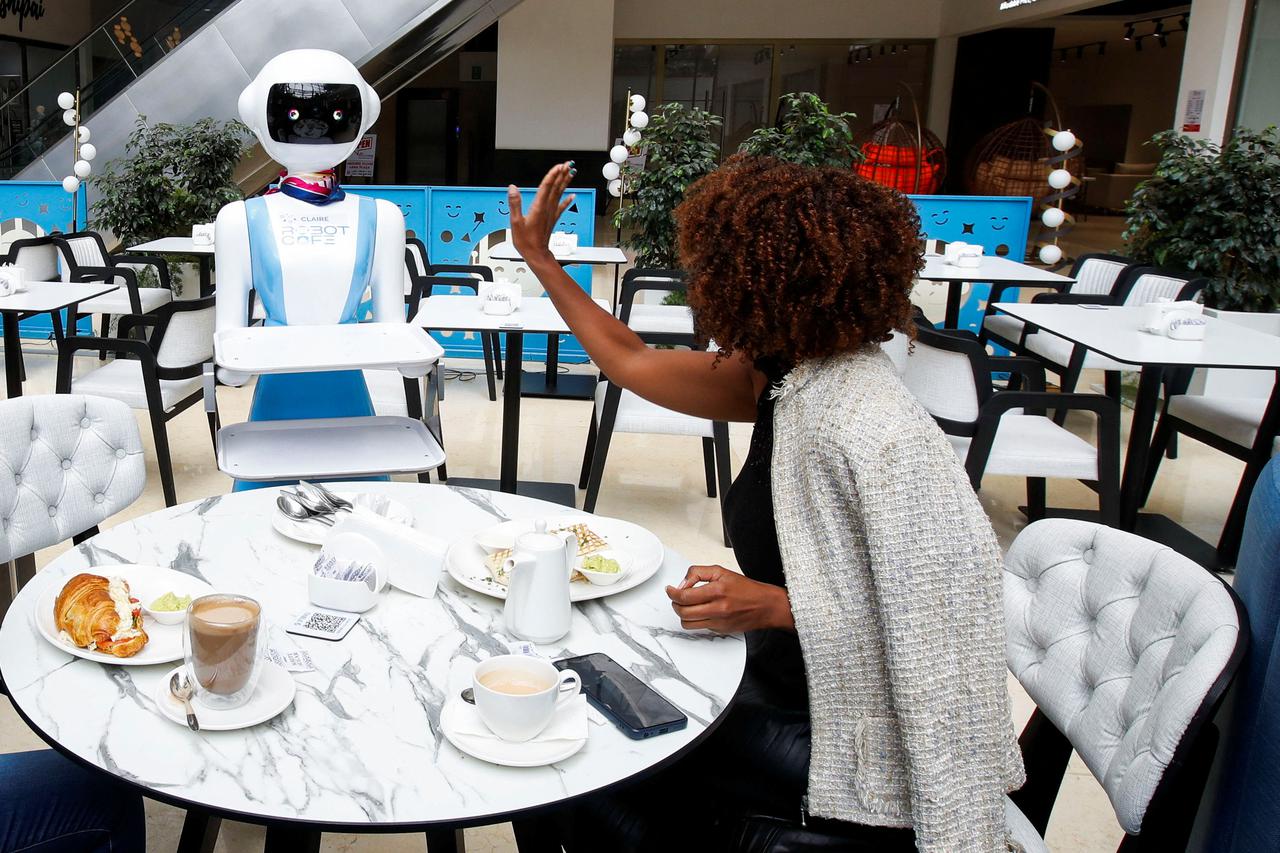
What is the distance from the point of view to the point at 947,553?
117cm

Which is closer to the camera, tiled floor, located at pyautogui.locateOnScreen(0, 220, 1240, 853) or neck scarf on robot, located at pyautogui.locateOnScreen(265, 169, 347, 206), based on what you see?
neck scarf on robot, located at pyautogui.locateOnScreen(265, 169, 347, 206)

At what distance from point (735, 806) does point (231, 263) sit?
6.51 ft

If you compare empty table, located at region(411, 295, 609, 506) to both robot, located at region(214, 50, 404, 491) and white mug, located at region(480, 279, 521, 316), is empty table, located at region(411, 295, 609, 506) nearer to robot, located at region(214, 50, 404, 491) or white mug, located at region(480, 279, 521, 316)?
white mug, located at region(480, 279, 521, 316)

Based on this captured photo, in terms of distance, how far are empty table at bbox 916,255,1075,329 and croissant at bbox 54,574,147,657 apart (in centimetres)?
472

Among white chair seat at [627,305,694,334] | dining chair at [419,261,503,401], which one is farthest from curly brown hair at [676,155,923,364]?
dining chair at [419,261,503,401]

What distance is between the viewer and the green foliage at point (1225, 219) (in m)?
5.32

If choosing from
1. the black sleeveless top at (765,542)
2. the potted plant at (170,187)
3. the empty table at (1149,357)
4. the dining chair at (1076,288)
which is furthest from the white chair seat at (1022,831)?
the potted plant at (170,187)

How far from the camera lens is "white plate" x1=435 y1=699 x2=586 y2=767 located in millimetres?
1112

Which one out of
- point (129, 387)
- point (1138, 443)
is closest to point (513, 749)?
point (1138, 443)

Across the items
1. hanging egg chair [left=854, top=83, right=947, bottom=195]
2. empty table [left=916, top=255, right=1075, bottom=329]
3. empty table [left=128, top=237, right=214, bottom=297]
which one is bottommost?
empty table [left=128, top=237, right=214, bottom=297]

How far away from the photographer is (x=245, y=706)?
1.18 m

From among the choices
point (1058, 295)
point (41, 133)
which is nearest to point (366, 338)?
point (1058, 295)

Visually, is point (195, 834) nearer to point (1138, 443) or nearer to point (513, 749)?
point (513, 749)

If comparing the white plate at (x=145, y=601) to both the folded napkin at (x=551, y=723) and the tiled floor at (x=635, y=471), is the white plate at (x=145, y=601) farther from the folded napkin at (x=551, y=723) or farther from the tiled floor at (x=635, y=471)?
the tiled floor at (x=635, y=471)
